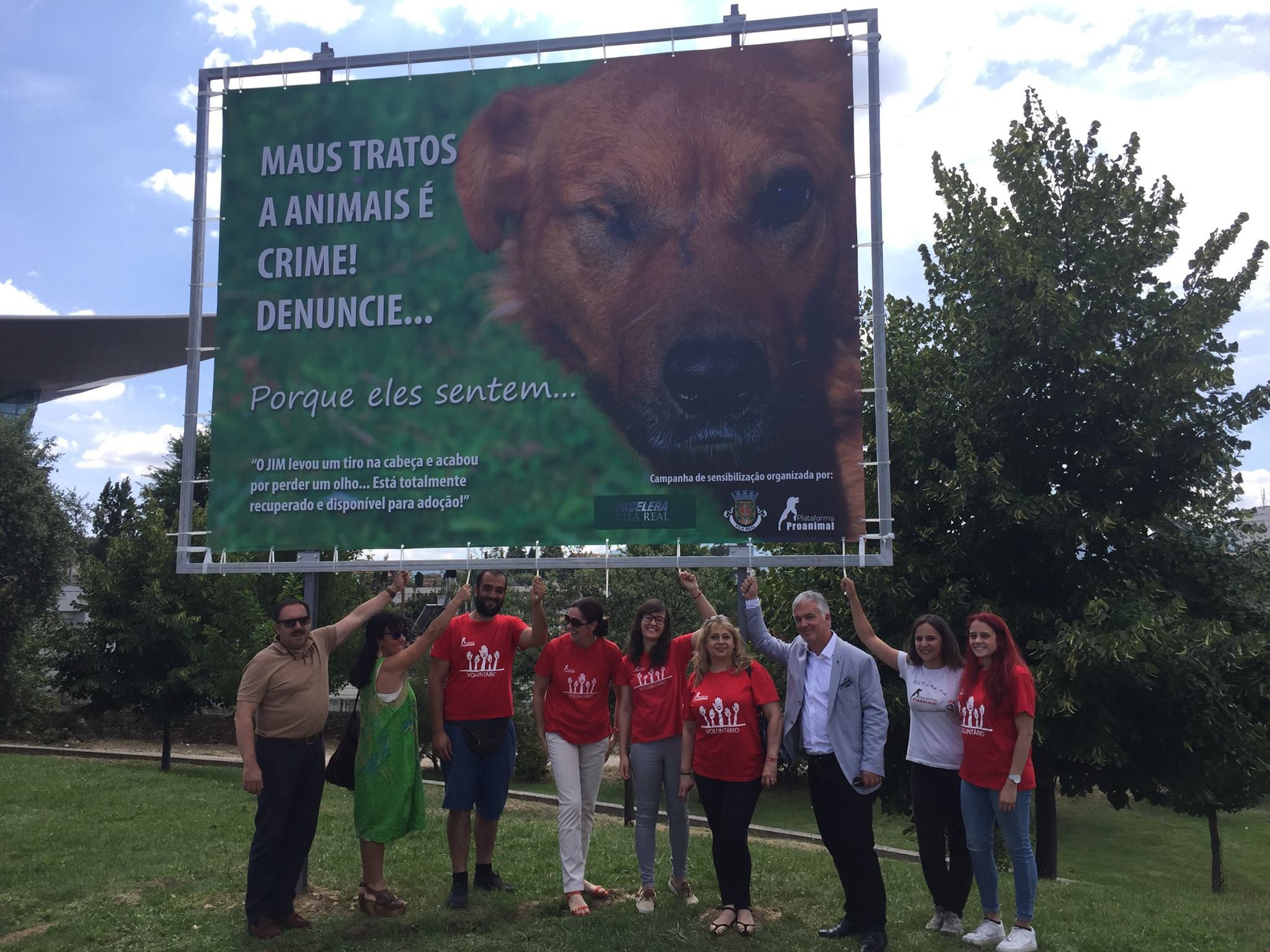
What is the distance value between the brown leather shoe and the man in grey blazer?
2920mm

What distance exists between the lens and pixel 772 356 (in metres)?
6.13

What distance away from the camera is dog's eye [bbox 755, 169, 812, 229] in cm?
621

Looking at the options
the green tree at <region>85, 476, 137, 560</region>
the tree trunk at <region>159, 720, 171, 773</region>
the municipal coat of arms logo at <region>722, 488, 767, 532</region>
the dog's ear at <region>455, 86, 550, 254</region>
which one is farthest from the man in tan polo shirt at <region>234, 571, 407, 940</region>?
the green tree at <region>85, 476, 137, 560</region>

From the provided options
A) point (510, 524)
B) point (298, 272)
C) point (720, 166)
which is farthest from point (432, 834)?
point (720, 166)

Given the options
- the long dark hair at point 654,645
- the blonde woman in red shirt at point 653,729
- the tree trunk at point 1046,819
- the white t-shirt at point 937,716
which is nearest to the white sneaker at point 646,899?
the blonde woman in red shirt at point 653,729

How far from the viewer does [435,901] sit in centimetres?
584

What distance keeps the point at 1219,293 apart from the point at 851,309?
22.2 ft

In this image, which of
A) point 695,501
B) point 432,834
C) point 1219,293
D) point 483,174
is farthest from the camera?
point 1219,293

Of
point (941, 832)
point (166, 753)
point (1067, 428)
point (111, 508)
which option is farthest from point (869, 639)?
point (111, 508)

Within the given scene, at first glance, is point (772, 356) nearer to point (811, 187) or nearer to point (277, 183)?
point (811, 187)

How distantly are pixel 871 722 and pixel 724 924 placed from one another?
131 centimetres

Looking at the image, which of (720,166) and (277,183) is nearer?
(720,166)

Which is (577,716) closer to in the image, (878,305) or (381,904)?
(381,904)

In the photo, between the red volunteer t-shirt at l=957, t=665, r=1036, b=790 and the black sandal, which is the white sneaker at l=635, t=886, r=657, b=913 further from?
the red volunteer t-shirt at l=957, t=665, r=1036, b=790
